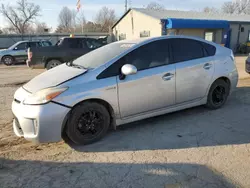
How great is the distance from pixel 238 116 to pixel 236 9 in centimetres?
7233

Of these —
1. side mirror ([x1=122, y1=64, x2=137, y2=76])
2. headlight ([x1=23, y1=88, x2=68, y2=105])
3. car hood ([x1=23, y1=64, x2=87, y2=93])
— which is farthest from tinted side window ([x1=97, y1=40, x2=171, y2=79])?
headlight ([x1=23, y1=88, x2=68, y2=105])

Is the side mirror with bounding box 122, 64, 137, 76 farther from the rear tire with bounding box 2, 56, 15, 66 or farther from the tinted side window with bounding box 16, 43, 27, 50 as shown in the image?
the rear tire with bounding box 2, 56, 15, 66

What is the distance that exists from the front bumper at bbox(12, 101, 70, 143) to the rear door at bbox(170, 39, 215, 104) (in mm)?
2172

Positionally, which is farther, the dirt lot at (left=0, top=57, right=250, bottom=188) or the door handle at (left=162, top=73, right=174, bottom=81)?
the door handle at (left=162, top=73, right=174, bottom=81)

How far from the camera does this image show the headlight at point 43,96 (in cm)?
307

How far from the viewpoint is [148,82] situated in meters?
3.75

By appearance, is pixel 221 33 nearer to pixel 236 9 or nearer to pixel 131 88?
pixel 131 88

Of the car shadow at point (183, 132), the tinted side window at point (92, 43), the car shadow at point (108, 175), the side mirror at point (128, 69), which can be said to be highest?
the tinted side window at point (92, 43)

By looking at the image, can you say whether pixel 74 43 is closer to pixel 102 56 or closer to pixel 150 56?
pixel 102 56

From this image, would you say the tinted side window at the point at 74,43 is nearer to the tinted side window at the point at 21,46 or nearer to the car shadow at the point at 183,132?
the tinted side window at the point at 21,46

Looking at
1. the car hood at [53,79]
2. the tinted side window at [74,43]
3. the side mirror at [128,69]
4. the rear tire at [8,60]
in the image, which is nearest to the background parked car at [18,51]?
the rear tire at [8,60]

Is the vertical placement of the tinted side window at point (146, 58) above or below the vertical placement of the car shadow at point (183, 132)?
above

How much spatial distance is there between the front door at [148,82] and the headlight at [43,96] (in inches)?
38.0

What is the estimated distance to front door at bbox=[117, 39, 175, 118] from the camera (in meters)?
3.61
